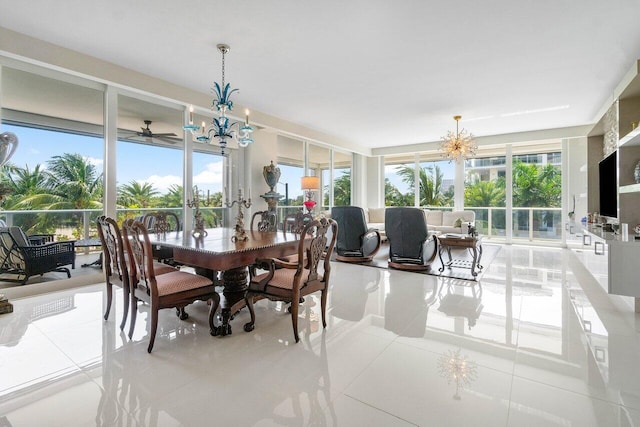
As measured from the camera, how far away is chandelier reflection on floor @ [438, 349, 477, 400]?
1.84 metres

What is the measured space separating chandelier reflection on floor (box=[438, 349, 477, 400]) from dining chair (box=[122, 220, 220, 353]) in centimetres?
167

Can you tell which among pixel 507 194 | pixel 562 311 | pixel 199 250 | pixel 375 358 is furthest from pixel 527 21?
pixel 507 194

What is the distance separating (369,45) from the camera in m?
3.42

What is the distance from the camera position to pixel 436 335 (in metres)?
2.49

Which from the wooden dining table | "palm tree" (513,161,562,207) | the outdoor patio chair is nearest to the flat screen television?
"palm tree" (513,161,562,207)

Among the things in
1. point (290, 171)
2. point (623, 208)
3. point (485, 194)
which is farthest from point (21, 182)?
point (485, 194)

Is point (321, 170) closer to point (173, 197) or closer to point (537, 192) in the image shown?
point (173, 197)

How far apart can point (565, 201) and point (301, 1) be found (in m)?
7.49

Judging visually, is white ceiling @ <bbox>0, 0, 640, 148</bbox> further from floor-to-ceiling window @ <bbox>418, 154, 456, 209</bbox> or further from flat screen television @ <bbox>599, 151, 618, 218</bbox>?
floor-to-ceiling window @ <bbox>418, 154, 456, 209</bbox>

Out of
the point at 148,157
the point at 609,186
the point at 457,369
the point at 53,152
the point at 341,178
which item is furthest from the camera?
the point at 341,178

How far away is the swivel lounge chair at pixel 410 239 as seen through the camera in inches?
178

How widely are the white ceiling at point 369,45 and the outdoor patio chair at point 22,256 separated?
2135 mm

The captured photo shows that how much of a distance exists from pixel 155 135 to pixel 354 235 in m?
3.40

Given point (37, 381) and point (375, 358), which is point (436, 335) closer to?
point (375, 358)
